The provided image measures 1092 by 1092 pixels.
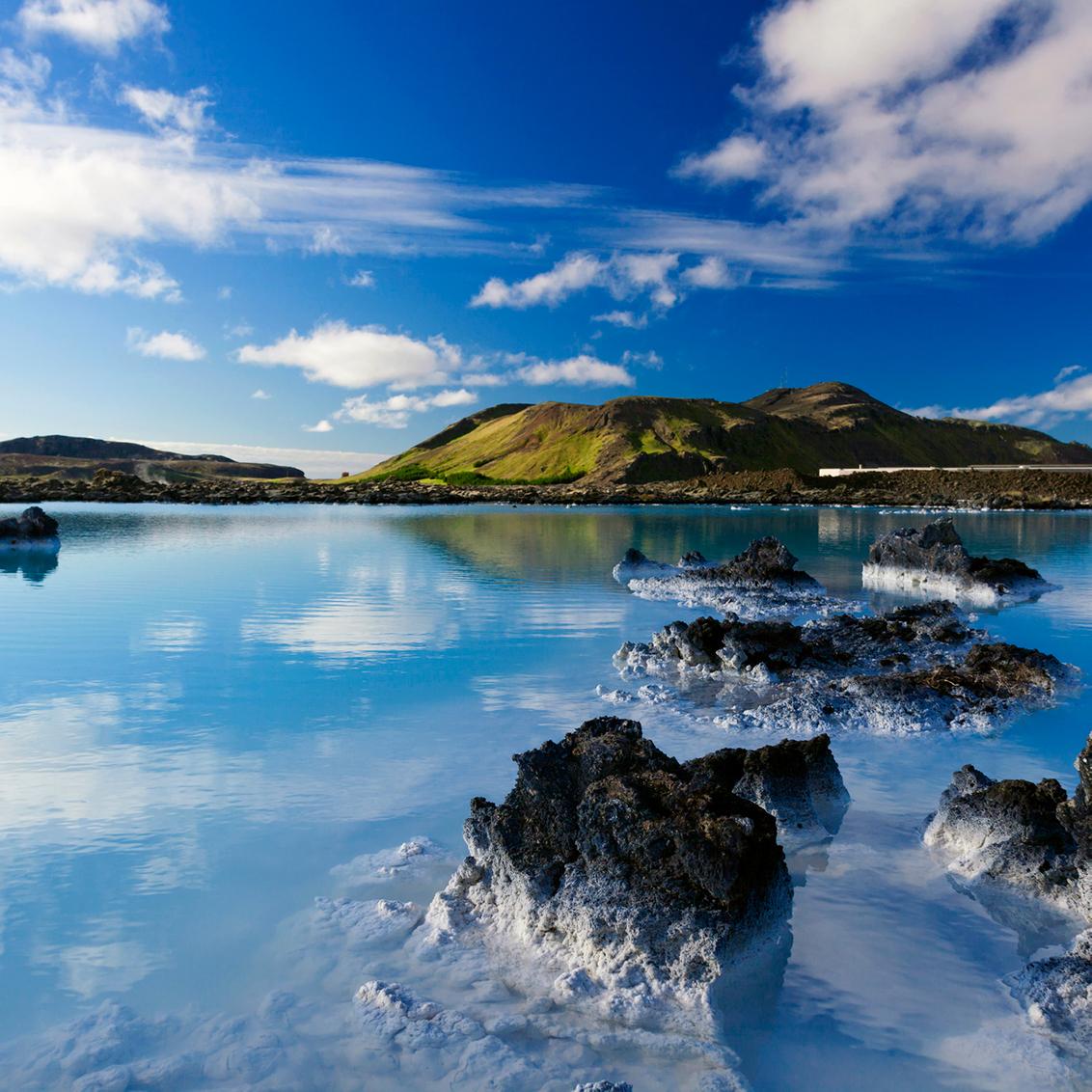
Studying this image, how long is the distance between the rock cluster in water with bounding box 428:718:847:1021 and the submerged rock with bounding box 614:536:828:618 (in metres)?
16.3

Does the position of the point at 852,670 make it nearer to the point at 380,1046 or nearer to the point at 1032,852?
the point at 1032,852

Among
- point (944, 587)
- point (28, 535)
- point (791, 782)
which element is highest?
point (28, 535)

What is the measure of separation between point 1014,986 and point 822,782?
3035mm

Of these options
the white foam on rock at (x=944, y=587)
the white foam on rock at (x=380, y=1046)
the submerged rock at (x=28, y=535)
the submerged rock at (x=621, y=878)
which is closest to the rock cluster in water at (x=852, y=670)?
the submerged rock at (x=621, y=878)

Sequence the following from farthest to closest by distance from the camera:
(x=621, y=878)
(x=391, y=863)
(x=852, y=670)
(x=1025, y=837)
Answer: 1. (x=852, y=670)
2. (x=391, y=863)
3. (x=1025, y=837)
4. (x=621, y=878)

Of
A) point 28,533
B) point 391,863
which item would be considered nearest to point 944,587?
point 391,863

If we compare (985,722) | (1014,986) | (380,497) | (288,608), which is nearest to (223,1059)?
(1014,986)

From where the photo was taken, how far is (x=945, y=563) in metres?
28.2

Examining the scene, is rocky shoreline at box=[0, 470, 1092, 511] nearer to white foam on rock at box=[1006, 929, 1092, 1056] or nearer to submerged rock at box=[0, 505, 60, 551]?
submerged rock at box=[0, 505, 60, 551]

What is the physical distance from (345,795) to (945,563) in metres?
25.0

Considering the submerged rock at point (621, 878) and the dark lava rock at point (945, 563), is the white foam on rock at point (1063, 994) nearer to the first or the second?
the submerged rock at point (621, 878)

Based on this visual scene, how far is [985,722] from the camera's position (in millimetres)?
11906

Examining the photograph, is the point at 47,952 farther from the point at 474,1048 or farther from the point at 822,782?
the point at 822,782

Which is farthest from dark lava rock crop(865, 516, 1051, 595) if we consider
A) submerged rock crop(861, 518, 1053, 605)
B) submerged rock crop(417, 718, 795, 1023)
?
submerged rock crop(417, 718, 795, 1023)
